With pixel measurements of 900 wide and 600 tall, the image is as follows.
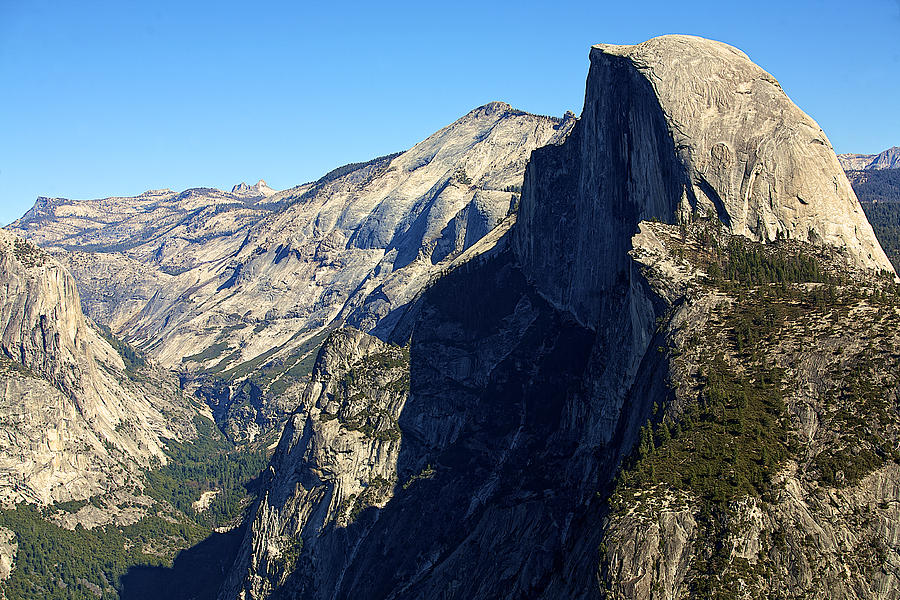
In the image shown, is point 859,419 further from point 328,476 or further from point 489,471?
point 328,476

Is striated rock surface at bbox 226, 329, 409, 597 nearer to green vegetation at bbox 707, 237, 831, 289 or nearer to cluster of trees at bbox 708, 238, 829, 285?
green vegetation at bbox 707, 237, 831, 289

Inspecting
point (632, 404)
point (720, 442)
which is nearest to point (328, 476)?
point (632, 404)

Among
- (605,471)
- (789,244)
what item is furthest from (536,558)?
(789,244)

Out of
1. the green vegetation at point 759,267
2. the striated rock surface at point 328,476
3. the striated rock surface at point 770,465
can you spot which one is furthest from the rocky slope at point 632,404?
the striated rock surface at point 328,476

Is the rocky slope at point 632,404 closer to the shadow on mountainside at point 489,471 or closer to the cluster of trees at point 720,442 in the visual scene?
the cluster of trees at point 720,442

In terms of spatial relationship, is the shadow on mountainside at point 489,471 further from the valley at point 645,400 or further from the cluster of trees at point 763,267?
the cluster of trees at point 763,267

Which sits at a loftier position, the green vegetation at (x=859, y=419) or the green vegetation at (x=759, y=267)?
the green vegetation at (x=759, y=267)

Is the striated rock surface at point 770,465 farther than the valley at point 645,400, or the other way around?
the valley at point 645,400

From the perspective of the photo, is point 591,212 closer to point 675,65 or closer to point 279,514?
point 675,65

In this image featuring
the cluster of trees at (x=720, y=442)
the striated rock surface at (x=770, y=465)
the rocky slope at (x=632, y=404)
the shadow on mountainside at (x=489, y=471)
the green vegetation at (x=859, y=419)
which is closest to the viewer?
the striated rock surface at (x=770, y=465)

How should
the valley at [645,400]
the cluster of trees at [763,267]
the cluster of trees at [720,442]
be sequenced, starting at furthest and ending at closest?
1. the cluster of trees at [763,267]
2. the cluster of trees at [720,442]
3. the valley at [645,400]

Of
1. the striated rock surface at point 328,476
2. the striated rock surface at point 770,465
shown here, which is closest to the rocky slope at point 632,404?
the striated rock surface at point 770,465
